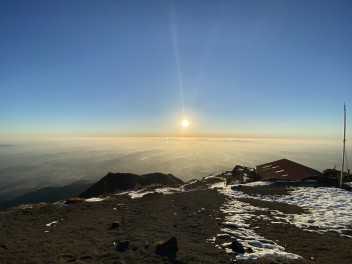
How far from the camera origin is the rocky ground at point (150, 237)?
34.3ft

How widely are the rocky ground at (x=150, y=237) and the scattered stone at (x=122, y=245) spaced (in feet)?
0.14

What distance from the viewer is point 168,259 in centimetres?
1004

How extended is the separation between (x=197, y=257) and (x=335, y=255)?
227 inches

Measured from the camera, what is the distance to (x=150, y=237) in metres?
13.0

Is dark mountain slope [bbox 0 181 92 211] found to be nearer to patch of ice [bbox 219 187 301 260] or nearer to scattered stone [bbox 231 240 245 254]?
patch of ice [bbox 219 187 301 260]

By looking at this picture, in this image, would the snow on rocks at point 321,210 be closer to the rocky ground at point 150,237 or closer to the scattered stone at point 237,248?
the rocky ground at point 150,237

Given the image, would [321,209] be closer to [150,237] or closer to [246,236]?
[246,236]

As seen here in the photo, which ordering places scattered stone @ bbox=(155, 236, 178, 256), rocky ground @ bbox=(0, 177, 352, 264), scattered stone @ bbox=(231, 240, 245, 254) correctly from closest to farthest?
rocky ground @ bbox=(0, 177, 352, 264) < scattered stone @ bbox=(155, 236, 178, 256) < scattered stone @ bbox=(231, 240, 245, 254)

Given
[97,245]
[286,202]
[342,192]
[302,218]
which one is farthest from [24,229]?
[342,192]

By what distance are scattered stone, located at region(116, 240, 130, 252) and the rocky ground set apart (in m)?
0.04

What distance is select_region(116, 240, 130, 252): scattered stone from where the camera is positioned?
1110 cm

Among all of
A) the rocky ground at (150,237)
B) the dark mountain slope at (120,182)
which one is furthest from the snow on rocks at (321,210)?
the dark mountain slope at (120,182)

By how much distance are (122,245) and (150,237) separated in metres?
1.89

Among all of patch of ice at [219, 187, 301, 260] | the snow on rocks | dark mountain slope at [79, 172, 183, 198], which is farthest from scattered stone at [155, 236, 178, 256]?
dark mountain slope at [79, 172, 183, 198]
